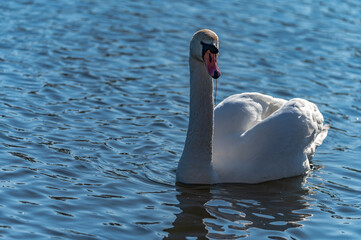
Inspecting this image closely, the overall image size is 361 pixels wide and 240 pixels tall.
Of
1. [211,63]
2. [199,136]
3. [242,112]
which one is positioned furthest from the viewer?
[242,112]

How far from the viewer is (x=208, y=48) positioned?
754 cm

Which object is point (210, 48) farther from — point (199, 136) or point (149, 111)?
point (149, 111)

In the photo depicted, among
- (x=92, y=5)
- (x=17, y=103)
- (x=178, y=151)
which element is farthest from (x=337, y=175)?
(x=92, y=5)

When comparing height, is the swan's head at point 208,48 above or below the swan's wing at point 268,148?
above

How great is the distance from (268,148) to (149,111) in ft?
9.41

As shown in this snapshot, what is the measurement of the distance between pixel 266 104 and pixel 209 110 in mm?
1475

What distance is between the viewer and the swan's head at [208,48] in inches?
296

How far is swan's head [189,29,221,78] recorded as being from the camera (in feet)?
24.6

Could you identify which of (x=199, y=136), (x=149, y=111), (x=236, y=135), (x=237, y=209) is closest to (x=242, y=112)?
(x=236, y=135)

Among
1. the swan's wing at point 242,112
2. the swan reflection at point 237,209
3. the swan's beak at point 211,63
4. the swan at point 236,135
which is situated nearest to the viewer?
the swan reflection at point 237,209

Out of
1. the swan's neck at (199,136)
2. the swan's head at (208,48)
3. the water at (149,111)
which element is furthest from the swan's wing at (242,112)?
the swan's head at (208,48)

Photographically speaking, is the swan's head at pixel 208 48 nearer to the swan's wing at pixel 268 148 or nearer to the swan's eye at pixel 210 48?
the swan's eye at pixel 210 48

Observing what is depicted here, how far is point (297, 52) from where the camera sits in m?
14.8

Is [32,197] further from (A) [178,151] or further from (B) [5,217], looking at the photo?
(A) [178,151]
